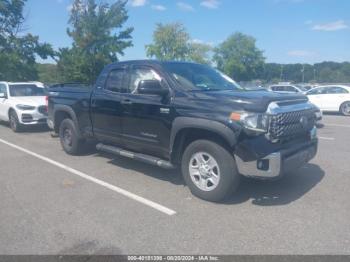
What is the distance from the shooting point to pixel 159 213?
14.5ft

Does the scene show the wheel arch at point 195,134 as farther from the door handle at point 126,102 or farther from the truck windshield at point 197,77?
the door handle at point 126,102

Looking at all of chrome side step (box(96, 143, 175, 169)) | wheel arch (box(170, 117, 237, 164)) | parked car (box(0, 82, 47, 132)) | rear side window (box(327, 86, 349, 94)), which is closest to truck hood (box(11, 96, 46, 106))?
parked car (box(0, 82, 47, 132))

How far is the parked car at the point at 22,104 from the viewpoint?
10930mm

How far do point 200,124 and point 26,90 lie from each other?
31.5 ft

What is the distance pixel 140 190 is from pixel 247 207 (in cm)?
168

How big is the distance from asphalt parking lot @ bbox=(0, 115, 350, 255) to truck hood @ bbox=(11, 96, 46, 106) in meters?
4.76

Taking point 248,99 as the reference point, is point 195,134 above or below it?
below

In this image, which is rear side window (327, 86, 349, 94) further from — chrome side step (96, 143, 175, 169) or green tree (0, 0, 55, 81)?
green tree (0, 0, 55, 81)

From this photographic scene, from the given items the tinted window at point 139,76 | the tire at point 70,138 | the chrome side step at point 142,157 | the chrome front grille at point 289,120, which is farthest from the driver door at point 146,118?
the tire at point 70,138

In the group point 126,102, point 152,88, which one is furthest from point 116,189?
point 152,88

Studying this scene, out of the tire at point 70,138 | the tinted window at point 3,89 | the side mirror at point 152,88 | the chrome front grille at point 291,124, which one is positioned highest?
the side mirror at point 152,88

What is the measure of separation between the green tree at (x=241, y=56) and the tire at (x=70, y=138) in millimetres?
72385

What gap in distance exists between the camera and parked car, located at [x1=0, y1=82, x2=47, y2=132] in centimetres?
1093

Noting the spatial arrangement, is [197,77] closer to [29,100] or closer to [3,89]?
[29,100]
